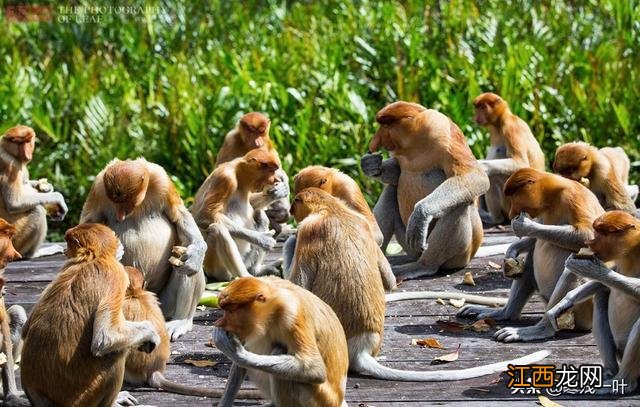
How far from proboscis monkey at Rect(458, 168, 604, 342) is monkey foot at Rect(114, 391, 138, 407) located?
2.05 metres

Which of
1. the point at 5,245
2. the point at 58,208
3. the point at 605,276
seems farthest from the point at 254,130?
the point at 605,276

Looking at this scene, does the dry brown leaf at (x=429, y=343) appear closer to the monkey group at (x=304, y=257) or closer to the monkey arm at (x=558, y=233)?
the monkey group at (x=304, y=257)

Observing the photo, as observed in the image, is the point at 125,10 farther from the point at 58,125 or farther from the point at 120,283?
the point at 120,283

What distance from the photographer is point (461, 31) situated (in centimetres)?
1306

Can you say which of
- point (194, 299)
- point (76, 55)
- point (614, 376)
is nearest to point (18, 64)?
point (76, 55)

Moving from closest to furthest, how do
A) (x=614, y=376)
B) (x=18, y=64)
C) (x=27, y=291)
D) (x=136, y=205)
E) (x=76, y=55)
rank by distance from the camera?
1. (x=614, y=376)
2. (x=136, y=205)
3. (x=27, y=291)
4. (x=18, y=64)
5. (x=76, y=55)

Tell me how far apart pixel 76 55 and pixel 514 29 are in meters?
4.45

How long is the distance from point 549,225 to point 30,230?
3.81m

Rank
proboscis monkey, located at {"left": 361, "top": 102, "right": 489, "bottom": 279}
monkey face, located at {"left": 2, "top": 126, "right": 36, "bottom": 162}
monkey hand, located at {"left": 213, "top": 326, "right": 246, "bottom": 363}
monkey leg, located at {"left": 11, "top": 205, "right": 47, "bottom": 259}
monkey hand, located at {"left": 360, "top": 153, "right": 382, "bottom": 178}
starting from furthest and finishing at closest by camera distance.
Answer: monkey leg, located at {"left": 11, "top": 205, "right": 47, "bottom": 259}, monkey face, located at {"left": 2, "top": 126, "right": 36, "bottom": 162}, monkey hand, located at {"left": 360, "top": 153, "right": 382, "bottom": 178}, proboscis monkey, located at {"left": 361, "top": 102, "right": 489, "bottom": 279}, monkey hand, located at {"left": 213, "top": 326, "right": 246, "bottom": 363}

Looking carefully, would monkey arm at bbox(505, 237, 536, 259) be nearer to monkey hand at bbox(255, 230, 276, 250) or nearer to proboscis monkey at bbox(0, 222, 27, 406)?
monkey hand at bbox(255, 230, 276, 250)

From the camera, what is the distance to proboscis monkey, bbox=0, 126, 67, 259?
8.83m

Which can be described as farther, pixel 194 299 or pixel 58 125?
pixel 58 125

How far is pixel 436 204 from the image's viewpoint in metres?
8.02

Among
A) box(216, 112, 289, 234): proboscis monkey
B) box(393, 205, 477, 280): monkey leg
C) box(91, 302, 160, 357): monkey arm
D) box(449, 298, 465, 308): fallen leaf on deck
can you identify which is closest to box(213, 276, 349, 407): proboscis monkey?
box(91, 302, 160, 357): monkey arm
